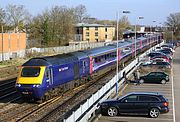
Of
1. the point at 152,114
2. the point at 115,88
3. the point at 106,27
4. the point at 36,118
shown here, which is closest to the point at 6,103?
the point at 36,118

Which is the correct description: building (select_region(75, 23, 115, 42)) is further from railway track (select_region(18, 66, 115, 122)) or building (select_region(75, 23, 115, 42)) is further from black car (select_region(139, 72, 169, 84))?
railway track (select_region(18, 66, 115, 122))

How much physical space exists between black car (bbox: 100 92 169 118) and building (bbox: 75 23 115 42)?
350ft

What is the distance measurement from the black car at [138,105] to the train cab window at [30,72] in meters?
5.28

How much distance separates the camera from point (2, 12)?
285ft

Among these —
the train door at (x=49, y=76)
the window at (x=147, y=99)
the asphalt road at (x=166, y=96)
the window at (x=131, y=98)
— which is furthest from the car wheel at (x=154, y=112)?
the train door at (x=49, y=76)

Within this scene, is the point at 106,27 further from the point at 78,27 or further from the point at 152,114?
the point at 152,114

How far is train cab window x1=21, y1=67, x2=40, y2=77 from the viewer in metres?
22.2

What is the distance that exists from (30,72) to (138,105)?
7363 mm

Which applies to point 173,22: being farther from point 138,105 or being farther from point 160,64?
point 138,105

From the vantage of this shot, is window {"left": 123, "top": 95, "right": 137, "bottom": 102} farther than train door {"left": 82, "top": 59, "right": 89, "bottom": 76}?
No

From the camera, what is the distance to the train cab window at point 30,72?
2225cm

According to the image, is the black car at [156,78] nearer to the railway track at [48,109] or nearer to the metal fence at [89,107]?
the railway track at [48,109]

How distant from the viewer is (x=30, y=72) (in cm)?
2239

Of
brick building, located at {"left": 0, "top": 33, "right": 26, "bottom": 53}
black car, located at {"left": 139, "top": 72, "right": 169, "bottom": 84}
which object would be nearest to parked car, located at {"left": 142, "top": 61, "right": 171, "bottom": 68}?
black car, located at {"left": 139, "top": 72, "right": 169, "bottom": 84}
